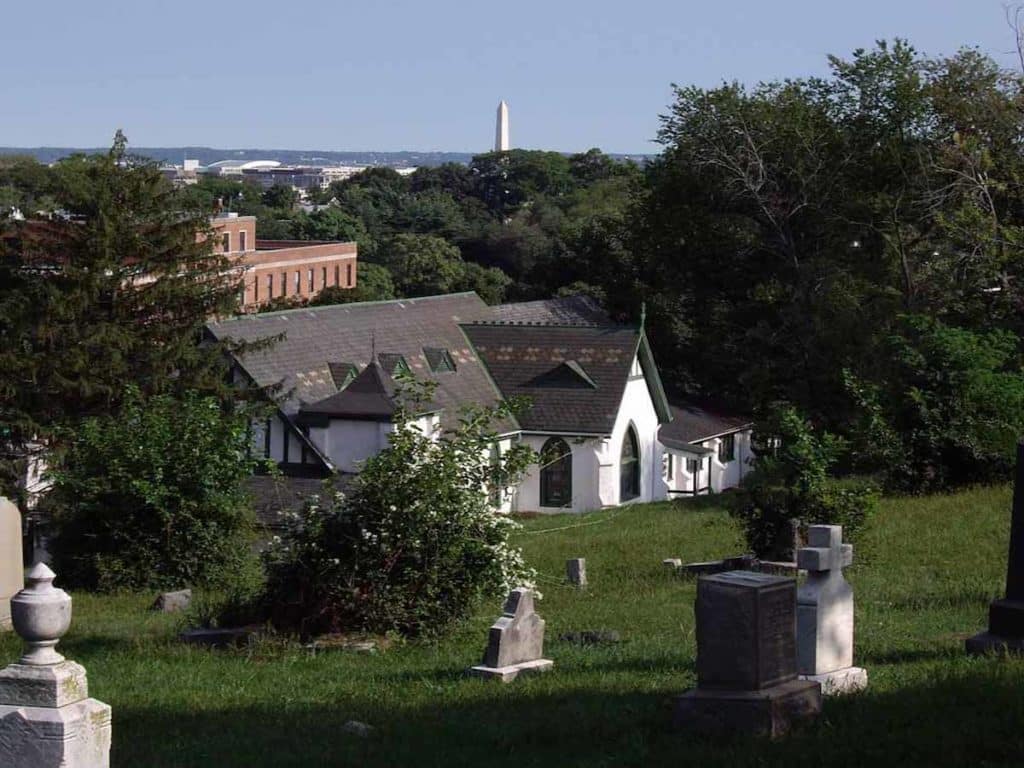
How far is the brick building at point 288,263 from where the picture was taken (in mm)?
114062

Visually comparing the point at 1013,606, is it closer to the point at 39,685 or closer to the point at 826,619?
the point at 826,619

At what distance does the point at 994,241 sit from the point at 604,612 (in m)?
28.7

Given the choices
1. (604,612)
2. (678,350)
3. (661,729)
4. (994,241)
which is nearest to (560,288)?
(678,350)

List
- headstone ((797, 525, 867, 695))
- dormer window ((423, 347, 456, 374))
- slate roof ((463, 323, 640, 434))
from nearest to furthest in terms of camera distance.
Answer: headstone ((797, 525, 867, 695))
slate roof ((463, 323, 640, 434))
dormer window ((423, 347, 456, 374))

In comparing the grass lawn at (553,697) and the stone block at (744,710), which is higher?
the stone block at (744,710)

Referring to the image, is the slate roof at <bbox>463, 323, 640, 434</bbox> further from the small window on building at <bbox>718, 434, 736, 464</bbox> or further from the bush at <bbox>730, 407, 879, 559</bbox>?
the bush at <bbox>730, 407, 879, 559</bbox>

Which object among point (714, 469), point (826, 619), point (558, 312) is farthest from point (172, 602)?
point (558, 312)

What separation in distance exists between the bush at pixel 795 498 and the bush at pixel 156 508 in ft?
24.7

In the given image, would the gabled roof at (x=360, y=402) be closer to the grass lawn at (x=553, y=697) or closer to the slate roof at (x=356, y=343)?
the slate roof at (x=356, y=343)

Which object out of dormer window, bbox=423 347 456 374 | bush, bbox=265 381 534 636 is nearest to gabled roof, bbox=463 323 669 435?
dormer window, bbox=423 347 456 374

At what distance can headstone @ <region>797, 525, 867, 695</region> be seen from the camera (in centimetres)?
1203

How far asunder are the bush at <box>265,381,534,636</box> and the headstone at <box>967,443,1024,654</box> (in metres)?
4.87

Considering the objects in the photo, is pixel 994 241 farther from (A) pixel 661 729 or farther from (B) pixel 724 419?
(A) pixel 661 729

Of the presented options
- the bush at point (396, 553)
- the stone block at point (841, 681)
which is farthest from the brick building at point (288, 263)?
the stone block at point (841, 681)
